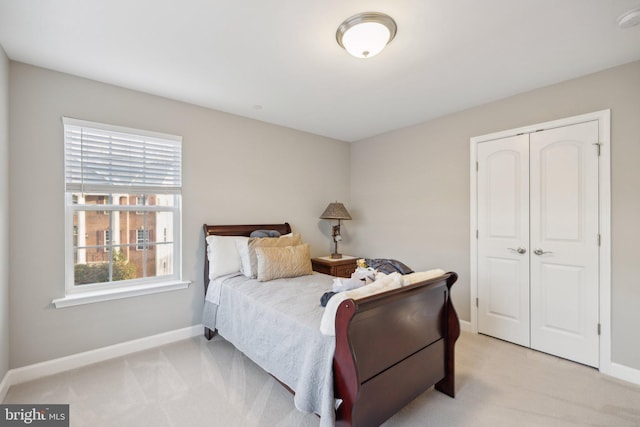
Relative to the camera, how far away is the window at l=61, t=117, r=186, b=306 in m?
2.48

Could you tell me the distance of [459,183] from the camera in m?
3.30

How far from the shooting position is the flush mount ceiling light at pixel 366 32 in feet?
5.56

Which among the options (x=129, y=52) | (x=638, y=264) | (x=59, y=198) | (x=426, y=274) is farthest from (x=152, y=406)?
(x=638, y=264)

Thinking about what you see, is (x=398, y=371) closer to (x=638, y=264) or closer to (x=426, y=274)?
(x=426, y=274)

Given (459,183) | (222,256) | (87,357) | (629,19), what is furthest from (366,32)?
(87,357)

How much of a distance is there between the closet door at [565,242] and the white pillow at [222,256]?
293cm

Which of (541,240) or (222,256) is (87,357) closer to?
(222,256)

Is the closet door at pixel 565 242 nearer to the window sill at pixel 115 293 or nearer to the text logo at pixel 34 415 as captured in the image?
the window sill at pixel 115 293

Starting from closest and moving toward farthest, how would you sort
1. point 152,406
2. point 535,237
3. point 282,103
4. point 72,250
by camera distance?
point 152,406 → point 72,250 → point 535,237 → point 282,103

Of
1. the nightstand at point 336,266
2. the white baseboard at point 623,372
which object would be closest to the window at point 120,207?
the nightstand at point 336,266

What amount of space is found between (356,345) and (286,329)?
560 mm

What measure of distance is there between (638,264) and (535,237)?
2.25ft

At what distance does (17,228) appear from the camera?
222 cm

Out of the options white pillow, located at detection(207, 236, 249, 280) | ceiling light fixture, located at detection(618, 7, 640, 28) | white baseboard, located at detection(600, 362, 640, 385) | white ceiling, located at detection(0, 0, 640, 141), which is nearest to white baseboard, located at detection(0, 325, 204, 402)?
white pillow, located at detection(207, 236, 249, 280)
